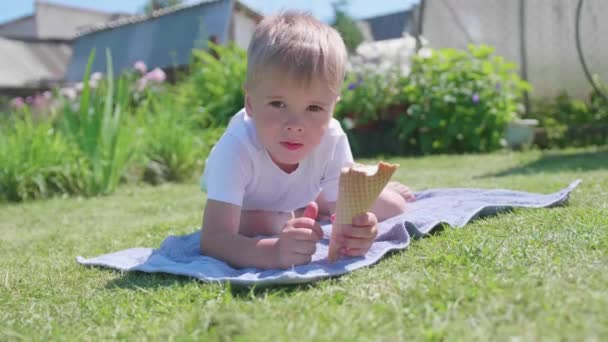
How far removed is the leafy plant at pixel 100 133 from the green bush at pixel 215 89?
185 cm

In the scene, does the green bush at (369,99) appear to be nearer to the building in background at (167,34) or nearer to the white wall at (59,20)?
the building in background at (167,34)

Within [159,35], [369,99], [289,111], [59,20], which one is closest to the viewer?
[289,111]

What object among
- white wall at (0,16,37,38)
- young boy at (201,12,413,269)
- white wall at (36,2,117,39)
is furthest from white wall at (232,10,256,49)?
white wall at (0,16,37,38)

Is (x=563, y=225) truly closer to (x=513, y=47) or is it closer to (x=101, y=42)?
(x=513, y=47)

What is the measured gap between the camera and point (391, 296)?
1.29 meters

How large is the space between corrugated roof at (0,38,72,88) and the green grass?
1686 centimetres

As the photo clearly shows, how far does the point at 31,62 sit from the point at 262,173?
62.6 ft

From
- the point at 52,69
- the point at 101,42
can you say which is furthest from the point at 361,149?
the point at 52,69

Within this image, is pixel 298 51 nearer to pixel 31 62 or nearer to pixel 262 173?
pixel 262 173

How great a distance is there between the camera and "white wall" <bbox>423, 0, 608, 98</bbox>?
6.96m

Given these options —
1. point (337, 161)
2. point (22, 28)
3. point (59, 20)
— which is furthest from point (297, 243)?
point (22, 28)

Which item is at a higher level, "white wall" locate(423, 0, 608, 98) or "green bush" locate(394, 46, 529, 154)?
"white wall" locate(423, 0, 608, 98)

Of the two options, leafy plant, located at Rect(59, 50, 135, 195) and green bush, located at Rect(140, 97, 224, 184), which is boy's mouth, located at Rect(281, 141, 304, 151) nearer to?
leafy plant, located at Rect(59, 50, 135, 195)

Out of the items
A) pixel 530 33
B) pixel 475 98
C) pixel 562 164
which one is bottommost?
pixel 562 164
